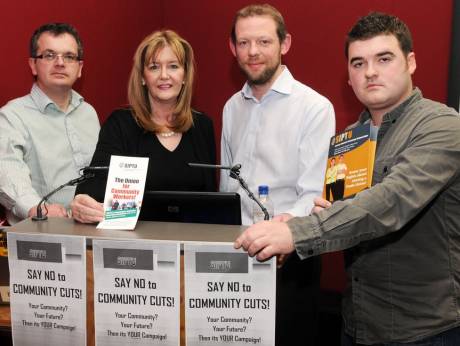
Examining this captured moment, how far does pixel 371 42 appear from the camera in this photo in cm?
169

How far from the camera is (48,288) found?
1.44 metres

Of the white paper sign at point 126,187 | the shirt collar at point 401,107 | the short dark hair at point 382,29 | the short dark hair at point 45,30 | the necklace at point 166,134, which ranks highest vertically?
the short dark hair at point 45,30

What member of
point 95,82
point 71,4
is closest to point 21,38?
point 71,4

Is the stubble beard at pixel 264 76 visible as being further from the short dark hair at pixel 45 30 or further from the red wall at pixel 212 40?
the red wall at pixel 212 40

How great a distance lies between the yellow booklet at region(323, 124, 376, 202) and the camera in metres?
1.44

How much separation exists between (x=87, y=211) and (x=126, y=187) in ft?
0.70

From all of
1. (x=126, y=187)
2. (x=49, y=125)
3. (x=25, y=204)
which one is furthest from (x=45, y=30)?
(x=126, y=187)

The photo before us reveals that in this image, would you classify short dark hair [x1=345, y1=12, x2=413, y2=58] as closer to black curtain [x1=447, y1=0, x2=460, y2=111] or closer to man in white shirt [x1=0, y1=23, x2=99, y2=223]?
man in white shirt [x1=0, y1=23, x2=99, y2=223]

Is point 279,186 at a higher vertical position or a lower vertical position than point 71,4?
lower

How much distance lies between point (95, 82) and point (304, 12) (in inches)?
58.5

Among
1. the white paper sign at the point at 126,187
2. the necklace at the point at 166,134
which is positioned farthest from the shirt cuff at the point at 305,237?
the necklace at the point at 166,134

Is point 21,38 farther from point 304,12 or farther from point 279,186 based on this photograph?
point 304,12

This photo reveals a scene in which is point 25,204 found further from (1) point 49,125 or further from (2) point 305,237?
(2) point 305,237

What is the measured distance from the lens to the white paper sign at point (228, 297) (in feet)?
4.40
